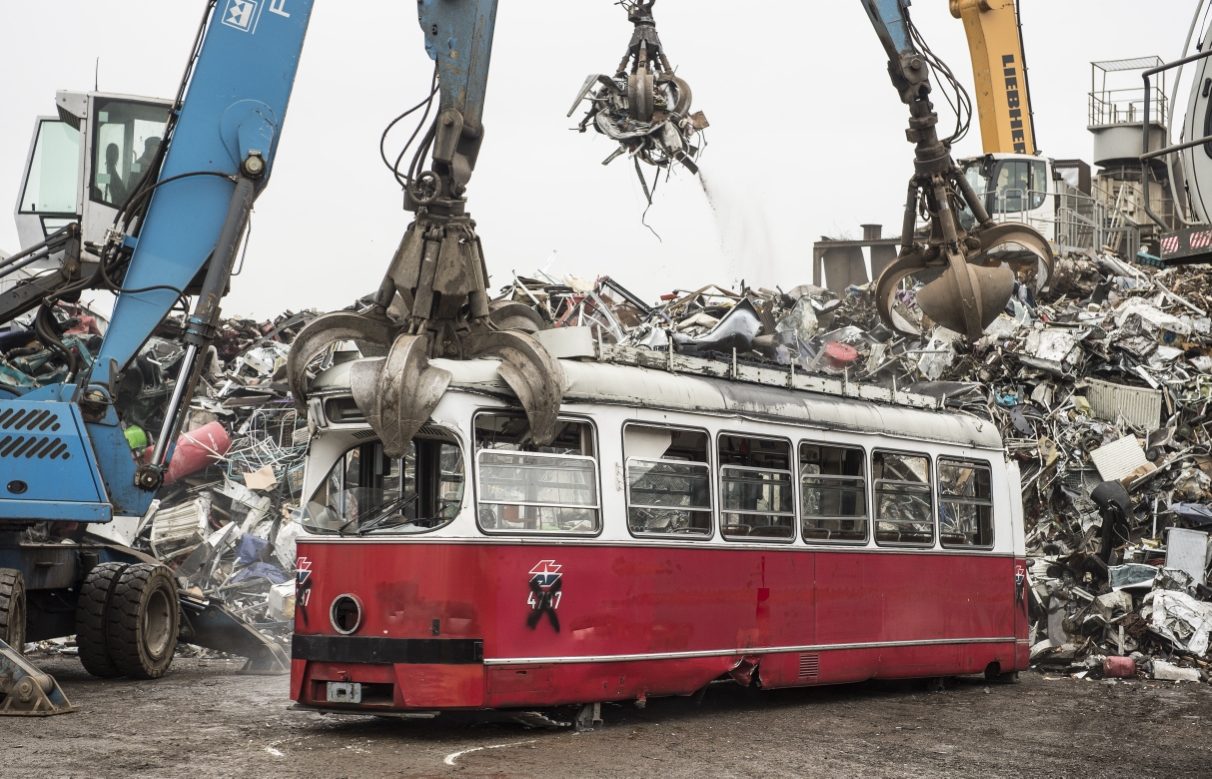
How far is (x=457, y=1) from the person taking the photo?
34.6ft

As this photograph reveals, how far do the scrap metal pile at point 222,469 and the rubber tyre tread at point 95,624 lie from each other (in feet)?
7.08

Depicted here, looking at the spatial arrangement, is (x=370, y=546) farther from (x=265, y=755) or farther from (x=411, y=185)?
(x=411, y=185)

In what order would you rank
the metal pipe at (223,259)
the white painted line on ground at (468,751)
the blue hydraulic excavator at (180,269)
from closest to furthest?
1. the white painted line on ground at (468,751)
2. the blue hydraulic excavator at (180,269)
3. the metal pipe at (223,259)

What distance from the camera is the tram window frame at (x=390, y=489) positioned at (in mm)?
9281

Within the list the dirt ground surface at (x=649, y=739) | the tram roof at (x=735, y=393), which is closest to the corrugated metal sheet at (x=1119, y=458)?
the tram roof at (x=735, y=393)

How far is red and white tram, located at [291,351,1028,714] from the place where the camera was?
905cm

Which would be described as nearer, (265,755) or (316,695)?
(265,755)

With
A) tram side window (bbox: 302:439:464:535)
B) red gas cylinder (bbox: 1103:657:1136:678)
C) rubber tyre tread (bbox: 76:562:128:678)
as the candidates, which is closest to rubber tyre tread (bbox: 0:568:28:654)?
rubber tyre tread (bbox: 76:562:128:678)

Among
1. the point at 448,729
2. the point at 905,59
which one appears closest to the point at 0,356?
the point at 448,729

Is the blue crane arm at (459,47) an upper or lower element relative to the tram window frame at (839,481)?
upper

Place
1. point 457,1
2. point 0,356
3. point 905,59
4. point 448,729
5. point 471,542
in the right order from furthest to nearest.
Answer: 1. point 0,356
2. point 905,59
3. point 457,1
4. point 448,729
5. point 471,542

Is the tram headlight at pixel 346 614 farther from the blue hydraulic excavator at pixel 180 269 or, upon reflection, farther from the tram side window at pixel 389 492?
the blue hydraulic excavator at pixel 180 269

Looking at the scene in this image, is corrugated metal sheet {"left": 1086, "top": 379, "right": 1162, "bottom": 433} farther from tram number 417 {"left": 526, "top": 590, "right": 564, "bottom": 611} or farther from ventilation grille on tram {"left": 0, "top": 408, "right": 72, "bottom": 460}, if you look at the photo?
ventilation grille on tram {"left": 0, "top": 408, "right": 72, "bottom": 460}

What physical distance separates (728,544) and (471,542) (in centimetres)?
252
